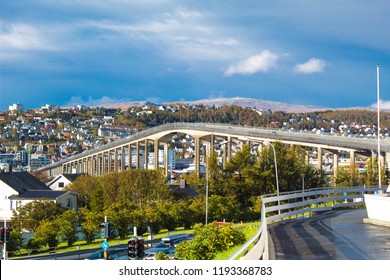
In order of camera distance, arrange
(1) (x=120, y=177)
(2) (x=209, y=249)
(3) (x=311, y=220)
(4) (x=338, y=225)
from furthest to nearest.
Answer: (1) (x=120, y=177) < (3) (x=311, y=220) < (4) (x=338, y=225) < (2) (x=209, y=249)

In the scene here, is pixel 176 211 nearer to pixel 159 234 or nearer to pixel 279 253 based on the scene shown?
pixel 159 234

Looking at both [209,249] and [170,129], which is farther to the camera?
[170,129]

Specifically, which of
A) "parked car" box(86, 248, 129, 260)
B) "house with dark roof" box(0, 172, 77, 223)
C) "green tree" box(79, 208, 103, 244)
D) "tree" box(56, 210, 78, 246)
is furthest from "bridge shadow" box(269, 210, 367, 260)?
"house with dark roof" box(0, 172, 77, 223)

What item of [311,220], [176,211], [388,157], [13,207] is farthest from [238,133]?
[311,220]

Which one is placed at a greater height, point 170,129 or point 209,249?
point 170,129

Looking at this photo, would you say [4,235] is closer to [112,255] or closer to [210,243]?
[112,255]

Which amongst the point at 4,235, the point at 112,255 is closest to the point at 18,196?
the point at 112,255

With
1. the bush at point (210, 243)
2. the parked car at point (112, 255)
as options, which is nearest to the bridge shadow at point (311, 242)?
the bush at point (210, 243)

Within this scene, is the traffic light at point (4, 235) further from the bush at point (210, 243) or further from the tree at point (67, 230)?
the tree at point (67, 230)
